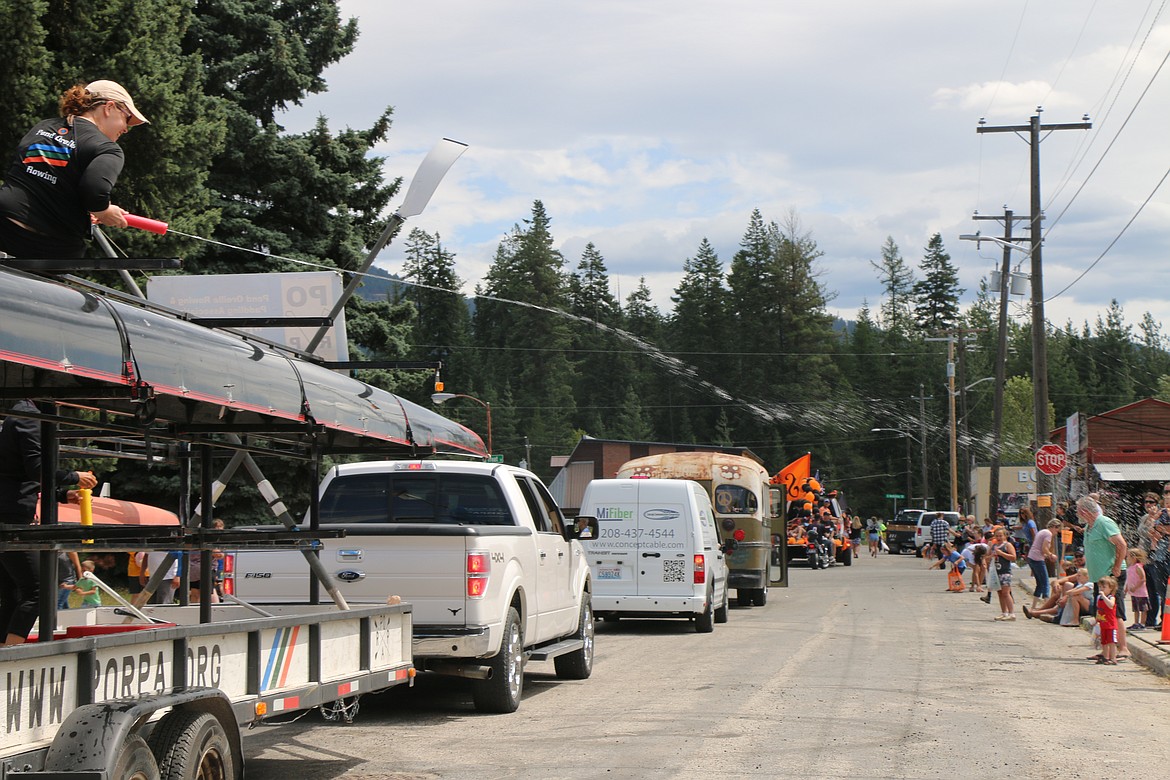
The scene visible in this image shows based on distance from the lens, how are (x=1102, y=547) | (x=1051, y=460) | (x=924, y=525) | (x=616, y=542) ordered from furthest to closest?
1. (x=924, y=525)
2. (x=1051, y=460)
3. (x=616, y=542)
4. (x=1102, y=547)

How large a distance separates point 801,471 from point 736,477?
11082 millimetres

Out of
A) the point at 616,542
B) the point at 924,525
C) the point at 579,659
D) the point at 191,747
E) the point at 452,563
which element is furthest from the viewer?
the point at 924,525

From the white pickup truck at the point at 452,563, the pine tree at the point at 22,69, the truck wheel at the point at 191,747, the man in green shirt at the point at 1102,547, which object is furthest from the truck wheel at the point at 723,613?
the truck wheel at the point at 191,747

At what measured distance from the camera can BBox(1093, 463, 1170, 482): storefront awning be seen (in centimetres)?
4625

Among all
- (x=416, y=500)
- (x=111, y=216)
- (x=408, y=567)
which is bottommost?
(x=408, y=567)

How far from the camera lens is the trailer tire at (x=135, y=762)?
481 centimetres

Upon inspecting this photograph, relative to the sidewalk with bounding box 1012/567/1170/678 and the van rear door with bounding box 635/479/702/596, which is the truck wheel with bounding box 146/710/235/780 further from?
the van rear door with bounding box 635/479/702/596

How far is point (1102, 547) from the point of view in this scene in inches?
631

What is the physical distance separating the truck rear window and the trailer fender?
5.97 metres

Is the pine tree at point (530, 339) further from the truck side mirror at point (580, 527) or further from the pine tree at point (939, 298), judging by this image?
the truck side mirror at point (580, 527)

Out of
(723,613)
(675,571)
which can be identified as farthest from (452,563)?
(723,613)

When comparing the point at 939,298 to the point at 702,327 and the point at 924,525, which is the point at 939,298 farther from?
the point at 924,525

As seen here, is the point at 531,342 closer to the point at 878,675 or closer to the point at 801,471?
the point at 801,471

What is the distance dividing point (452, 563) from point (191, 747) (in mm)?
4617
